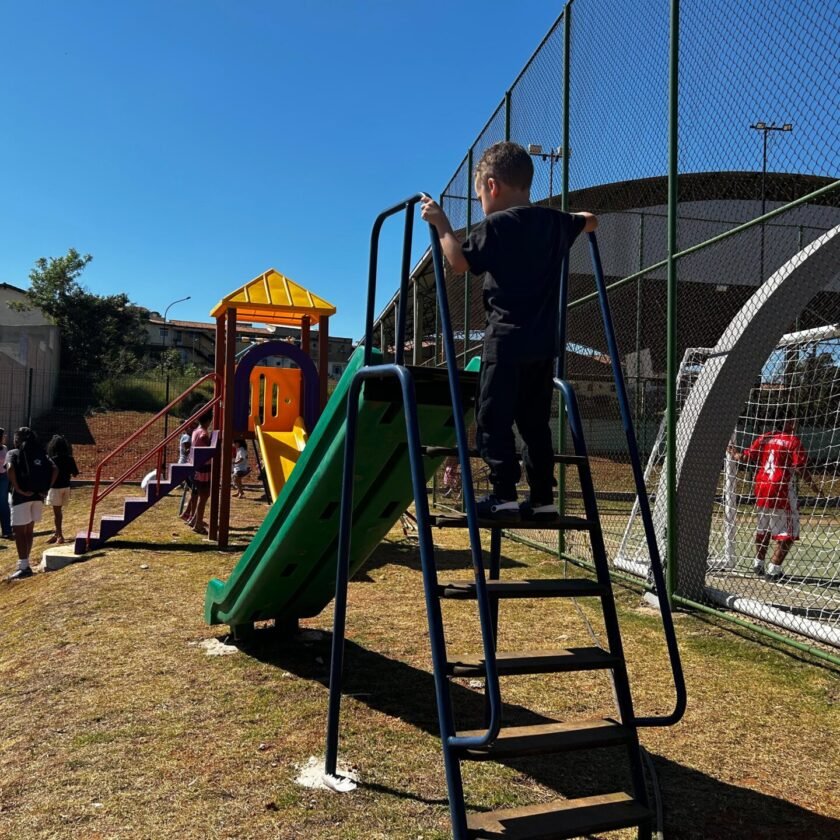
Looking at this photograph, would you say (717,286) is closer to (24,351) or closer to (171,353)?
(24,351)

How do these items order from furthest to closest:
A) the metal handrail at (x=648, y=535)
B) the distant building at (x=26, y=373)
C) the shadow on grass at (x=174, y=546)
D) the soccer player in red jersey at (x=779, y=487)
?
1. the distant building at (x=26, y=373)
2. the shadow on grass at (x=174, y=546)
3. the soccer player in red jersey at (x=779, y=487)
4. the metal handrail at (x=648, y=535)

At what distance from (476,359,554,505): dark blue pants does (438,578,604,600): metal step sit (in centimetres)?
36

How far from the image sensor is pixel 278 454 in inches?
392

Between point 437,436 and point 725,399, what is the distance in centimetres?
292

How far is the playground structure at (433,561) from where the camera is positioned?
2441 millimetres

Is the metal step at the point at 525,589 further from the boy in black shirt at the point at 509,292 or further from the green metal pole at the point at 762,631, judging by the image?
the green metal pole at the point at 762,631

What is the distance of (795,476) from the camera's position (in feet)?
23.7

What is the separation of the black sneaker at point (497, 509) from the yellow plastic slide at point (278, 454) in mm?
6709

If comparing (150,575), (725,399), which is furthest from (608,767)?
(150,575)

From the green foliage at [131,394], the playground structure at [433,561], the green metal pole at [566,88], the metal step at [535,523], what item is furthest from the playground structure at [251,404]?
the green foliage at [131,394]

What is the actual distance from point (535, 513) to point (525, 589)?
15.3 inches

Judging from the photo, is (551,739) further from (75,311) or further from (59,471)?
(75,311)

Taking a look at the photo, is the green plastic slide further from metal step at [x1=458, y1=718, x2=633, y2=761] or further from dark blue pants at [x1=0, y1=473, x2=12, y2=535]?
dark blue pants at [x1=0, y1=473, x2=12, y2=535]

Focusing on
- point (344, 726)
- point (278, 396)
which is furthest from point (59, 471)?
point (344, 726)
